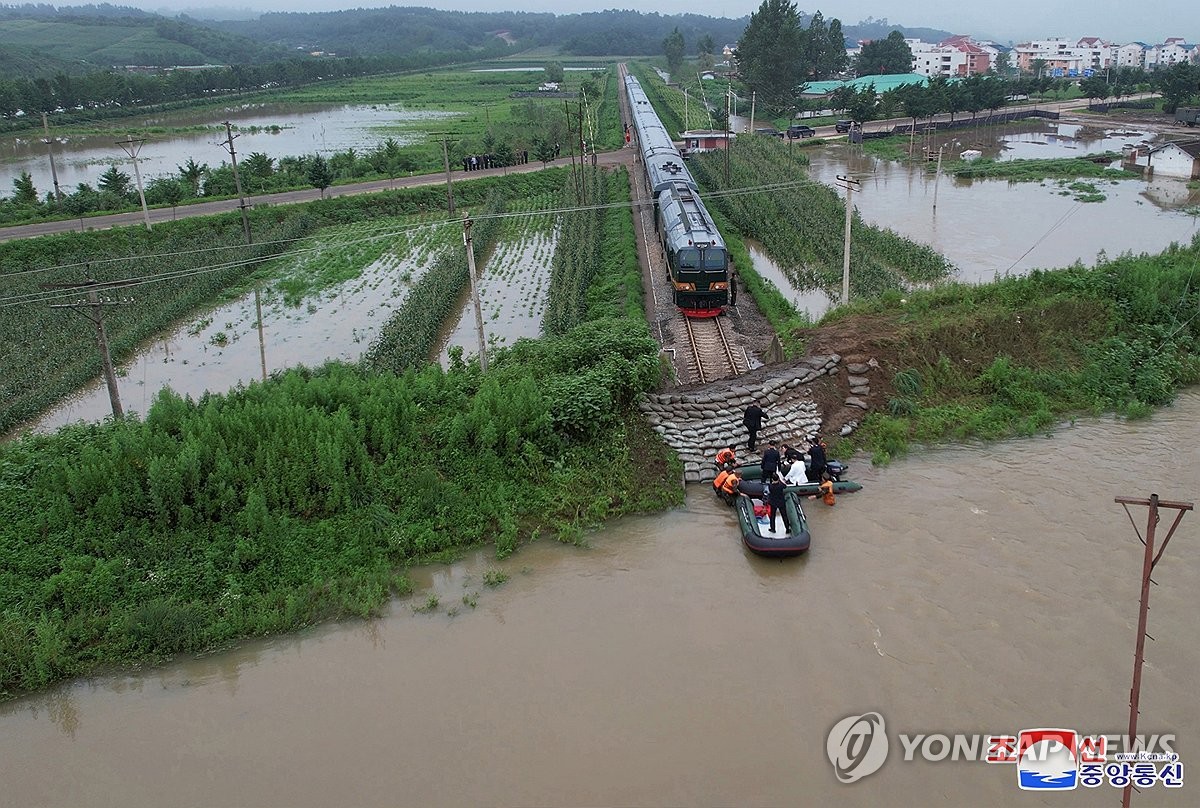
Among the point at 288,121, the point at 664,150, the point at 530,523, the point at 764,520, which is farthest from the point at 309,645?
the point at 288,121

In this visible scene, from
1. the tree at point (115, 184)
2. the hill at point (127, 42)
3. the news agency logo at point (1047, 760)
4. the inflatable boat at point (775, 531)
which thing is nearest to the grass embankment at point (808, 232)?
the inflatable boat at point (775, 531)

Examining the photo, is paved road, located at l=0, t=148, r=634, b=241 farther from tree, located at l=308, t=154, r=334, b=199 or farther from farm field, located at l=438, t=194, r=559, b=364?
farm field, located at l=438, t=194, r=559, b=364

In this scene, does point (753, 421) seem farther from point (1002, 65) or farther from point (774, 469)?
point (1002, 65)

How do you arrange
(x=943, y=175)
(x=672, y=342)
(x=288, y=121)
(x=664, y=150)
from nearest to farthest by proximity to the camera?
(x=672, y=342)
(x=664, y=150)
(x=943, y=175)
(x=288, y=121)

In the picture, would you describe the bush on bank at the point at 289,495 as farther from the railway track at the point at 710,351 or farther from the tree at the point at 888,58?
the tree at the point at 888,58

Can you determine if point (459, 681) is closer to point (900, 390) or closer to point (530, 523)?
point (530, 523)

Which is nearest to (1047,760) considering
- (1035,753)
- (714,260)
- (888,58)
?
(1035,753)
